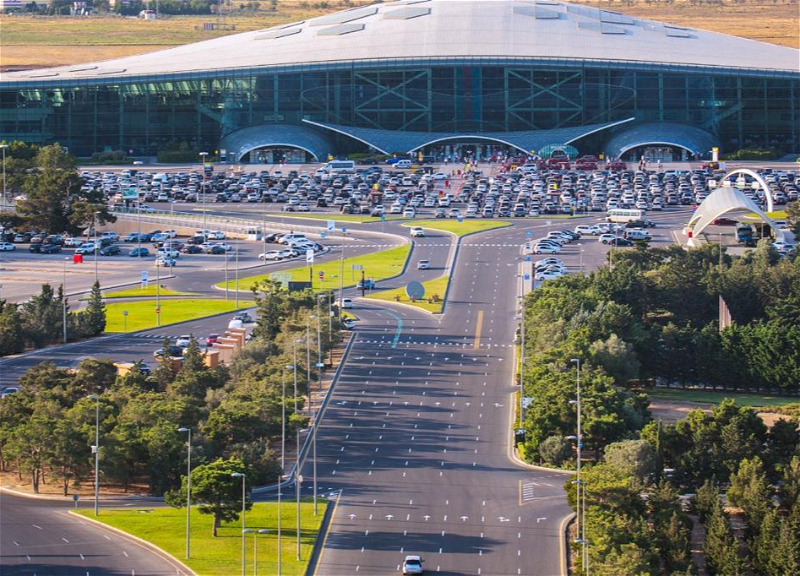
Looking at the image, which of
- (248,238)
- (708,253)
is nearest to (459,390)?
(708,253)

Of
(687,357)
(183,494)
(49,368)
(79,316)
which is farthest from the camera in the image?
(79,316)

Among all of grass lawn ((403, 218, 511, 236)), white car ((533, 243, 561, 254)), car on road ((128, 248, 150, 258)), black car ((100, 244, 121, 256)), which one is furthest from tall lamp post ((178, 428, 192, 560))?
grass lawn ((403, 218, 511, 236))

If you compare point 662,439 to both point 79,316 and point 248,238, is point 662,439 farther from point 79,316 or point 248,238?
point 248,238

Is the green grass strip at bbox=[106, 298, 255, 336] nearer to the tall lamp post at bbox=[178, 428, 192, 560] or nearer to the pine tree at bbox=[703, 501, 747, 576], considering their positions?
the tall lamp post at bbox=[178, 428, 192, 560]

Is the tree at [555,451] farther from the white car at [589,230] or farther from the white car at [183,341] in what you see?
the white car at [589,230]

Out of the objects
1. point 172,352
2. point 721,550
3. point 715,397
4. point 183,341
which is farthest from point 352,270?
point 721,550
